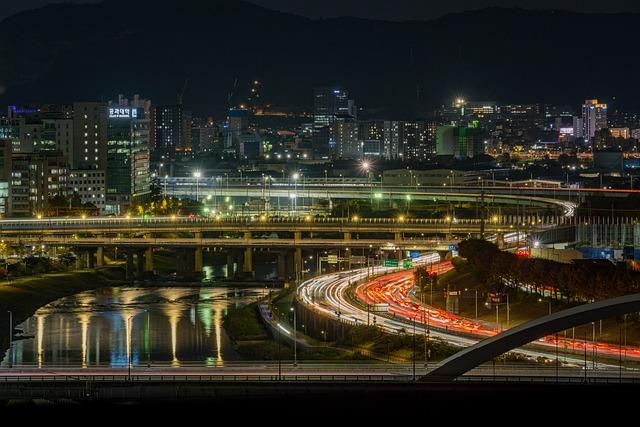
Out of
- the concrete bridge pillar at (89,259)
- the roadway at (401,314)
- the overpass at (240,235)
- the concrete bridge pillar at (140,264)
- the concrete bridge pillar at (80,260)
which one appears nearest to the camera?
the roadway at (401,314)

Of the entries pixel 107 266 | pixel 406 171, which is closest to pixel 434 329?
pixel 107 266

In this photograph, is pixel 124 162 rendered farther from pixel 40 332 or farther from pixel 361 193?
pixel 40 332

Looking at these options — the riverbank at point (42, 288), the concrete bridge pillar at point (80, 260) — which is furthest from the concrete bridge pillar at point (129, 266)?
the concrete bridge pillar at point (80, 260)

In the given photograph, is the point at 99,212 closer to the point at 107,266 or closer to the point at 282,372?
the point at 107,266

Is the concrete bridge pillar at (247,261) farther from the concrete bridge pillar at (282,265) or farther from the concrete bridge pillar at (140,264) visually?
the concrete bridge pillar at (140,264)

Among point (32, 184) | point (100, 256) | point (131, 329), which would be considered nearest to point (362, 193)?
point (32, 184)
